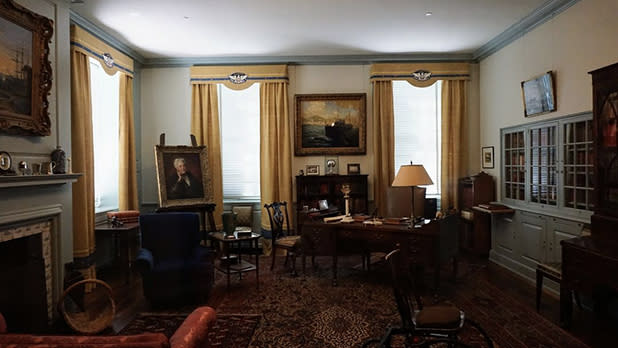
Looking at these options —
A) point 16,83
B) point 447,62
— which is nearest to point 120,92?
point 16,83

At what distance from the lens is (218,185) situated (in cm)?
666

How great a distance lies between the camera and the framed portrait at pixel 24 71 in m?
3.32

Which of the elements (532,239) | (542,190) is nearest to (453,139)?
(542,190)

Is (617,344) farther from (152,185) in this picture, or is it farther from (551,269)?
(152,185)

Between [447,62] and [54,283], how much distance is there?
6.48 metres

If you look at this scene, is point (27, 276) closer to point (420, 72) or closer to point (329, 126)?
point (329, 126)

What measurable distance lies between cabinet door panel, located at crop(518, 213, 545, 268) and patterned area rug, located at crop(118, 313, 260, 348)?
3.52m

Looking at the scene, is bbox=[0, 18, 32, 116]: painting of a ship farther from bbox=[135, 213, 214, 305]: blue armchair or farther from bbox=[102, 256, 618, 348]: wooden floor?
bbox=[102, 256, 618, 348]: wooden floor

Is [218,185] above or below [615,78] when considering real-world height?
below


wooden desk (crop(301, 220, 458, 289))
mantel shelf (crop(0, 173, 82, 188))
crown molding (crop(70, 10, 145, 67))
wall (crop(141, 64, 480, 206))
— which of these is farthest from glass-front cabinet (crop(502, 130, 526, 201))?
crown molding (crop(70, 10, 145, 67))

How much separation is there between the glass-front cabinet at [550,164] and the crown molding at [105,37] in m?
5.98

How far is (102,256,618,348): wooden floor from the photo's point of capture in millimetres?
3318

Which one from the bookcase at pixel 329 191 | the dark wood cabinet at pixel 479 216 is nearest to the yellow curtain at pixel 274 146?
the bookcase at pixel 329 191

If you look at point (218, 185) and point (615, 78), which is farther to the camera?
point (218, 185)
